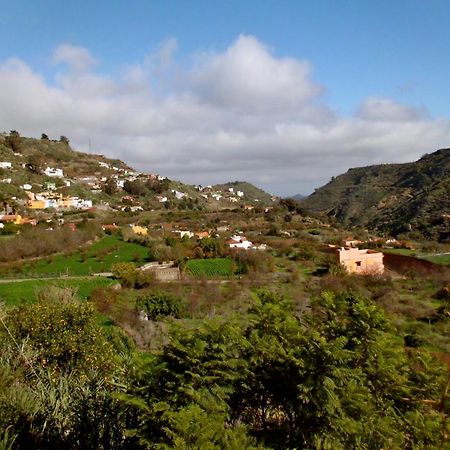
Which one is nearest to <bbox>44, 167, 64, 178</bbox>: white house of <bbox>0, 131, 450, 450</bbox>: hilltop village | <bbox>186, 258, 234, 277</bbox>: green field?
<bbox>0, 131, 450, 450</bbox>: hilltop village

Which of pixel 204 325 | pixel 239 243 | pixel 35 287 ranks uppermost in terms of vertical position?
pixel 204 325

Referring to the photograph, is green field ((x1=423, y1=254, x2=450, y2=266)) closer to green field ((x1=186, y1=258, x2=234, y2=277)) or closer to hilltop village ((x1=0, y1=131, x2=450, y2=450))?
hilltop village ((x1=0, y1=131, x2=450, y2=450))

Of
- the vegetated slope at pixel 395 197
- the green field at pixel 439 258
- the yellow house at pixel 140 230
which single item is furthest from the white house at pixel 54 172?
the green field at pixel 439 258

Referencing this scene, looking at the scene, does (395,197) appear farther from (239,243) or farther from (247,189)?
(247,189)

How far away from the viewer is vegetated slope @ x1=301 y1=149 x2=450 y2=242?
55.9 meters

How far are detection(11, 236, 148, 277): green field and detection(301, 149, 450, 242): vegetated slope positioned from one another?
33.3 meters

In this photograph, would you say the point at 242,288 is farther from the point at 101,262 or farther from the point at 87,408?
the point at 87,408

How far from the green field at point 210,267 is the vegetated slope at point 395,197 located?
27161mm

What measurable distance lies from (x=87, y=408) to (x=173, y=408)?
135 cm

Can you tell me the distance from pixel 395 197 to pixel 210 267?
50991 millimetres

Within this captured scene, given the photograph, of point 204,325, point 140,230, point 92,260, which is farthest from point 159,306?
point 140,230

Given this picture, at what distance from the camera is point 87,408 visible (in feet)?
16.7

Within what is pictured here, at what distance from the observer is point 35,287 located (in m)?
25.9

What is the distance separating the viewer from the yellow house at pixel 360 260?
1318 inches
